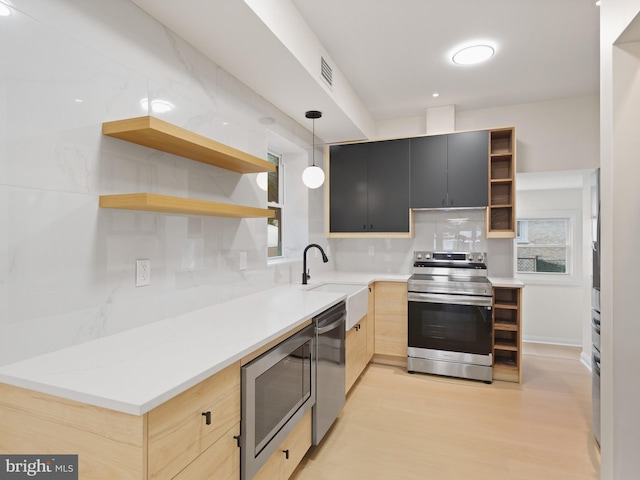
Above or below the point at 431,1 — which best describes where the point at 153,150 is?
below

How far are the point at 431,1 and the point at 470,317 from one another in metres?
2.52

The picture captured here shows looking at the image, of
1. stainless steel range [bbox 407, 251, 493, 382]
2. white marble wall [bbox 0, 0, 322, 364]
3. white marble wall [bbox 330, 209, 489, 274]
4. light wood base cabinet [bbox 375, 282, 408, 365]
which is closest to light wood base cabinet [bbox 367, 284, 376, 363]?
light wood base cabinet [bbox 375, 282, 408, 365]

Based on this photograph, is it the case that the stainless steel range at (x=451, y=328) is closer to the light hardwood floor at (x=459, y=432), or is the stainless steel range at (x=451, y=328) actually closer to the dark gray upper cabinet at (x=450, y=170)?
the light hardwood floor at (x=459, y=432)

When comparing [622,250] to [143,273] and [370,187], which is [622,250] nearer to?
[143,273]

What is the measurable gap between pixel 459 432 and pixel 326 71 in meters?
2.72

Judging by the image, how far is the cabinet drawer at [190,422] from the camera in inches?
38.1

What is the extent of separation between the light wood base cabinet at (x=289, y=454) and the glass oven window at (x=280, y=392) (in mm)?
137

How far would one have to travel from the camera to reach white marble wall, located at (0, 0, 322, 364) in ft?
3.88

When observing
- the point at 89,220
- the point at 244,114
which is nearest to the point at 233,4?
the point at 244,114

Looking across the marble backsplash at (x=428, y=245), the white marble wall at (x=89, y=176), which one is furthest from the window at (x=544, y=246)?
the white marble wall at (x=89, y=176)

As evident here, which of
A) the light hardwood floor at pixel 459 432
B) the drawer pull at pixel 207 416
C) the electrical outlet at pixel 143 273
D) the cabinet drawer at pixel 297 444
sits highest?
the electrical outlet at pixel 143 273

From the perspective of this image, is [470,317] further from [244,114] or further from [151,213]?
[151,213]

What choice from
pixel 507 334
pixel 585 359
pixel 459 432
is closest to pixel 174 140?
pixel 459 432

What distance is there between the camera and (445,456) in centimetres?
215
